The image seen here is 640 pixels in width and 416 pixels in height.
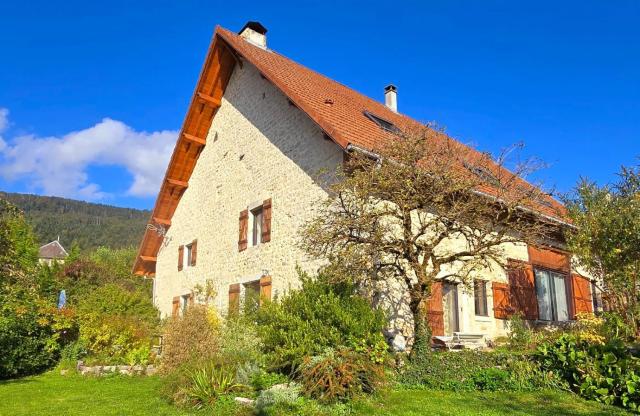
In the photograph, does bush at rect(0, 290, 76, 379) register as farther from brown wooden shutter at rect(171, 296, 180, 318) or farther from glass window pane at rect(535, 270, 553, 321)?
glass window pane at rect(535, 270, 553, 321)

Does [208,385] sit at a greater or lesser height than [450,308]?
lesser

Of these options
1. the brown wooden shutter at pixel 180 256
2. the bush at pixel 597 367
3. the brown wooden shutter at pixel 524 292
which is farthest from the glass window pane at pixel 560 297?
the brown wooden shutter at pixel 180 256

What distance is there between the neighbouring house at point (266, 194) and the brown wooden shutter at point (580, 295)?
6 cm

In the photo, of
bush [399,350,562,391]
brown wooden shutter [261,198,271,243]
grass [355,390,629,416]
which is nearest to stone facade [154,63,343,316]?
brown wooden shutter [261,198,271,243]

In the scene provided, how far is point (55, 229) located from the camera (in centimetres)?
6919

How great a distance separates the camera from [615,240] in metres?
9.68

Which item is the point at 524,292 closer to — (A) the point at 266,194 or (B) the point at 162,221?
(A) the point at 266,194

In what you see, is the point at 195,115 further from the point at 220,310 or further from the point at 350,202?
the point at 350,202

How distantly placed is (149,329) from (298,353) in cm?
738

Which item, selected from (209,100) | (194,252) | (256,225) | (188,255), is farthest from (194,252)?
(209,100)

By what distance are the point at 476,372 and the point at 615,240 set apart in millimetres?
4390

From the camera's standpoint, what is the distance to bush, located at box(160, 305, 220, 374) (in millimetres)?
9062

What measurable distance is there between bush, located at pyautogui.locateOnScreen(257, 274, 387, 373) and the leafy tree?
197 inches

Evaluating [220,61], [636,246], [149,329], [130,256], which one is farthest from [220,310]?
[130,256]
